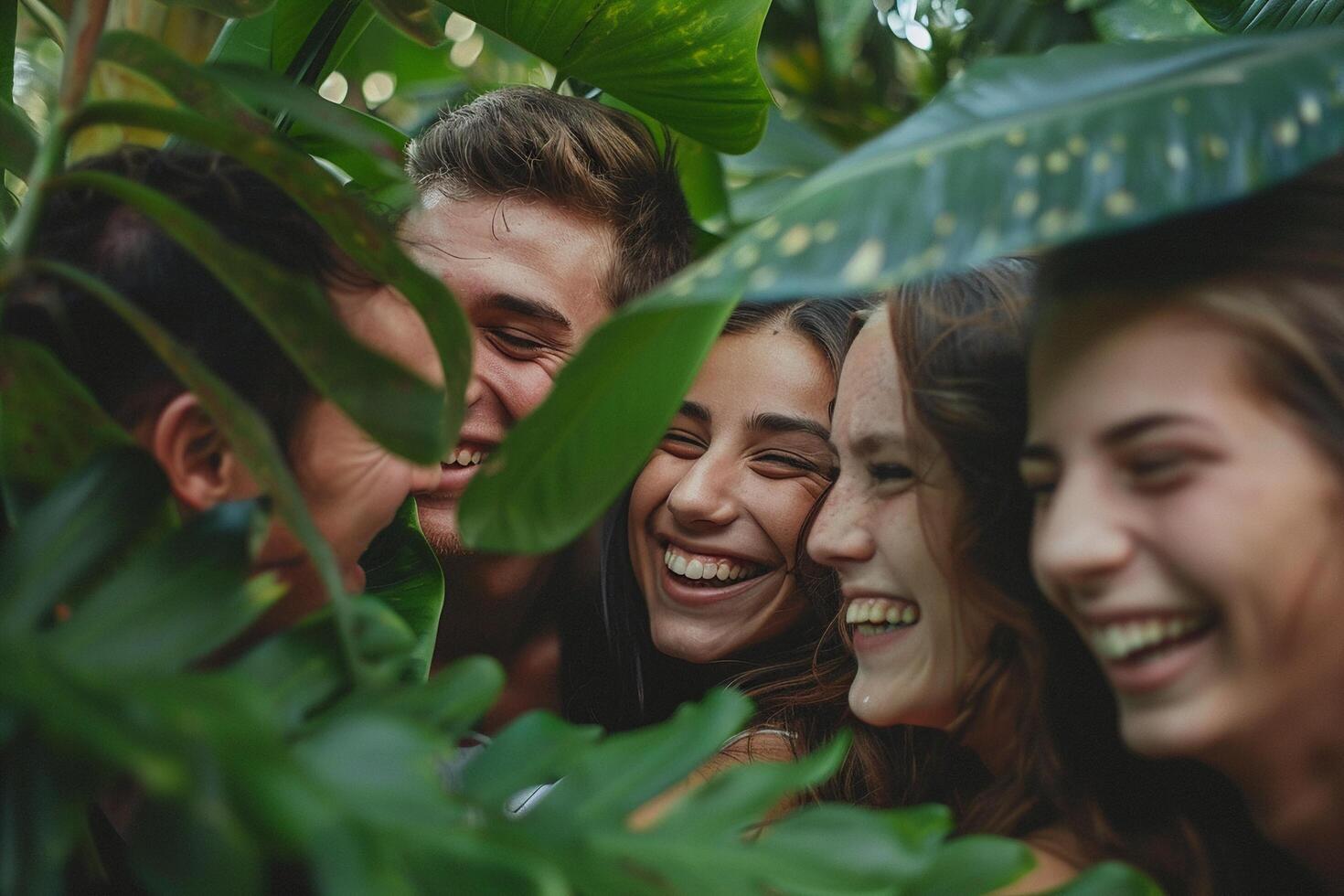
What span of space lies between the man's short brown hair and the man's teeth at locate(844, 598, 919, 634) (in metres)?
0.71

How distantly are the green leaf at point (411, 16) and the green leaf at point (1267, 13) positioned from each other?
29.0 inches

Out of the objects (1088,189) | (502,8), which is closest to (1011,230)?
(1088,189)

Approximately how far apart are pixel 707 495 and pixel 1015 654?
44 cm

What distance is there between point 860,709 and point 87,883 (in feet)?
1.83

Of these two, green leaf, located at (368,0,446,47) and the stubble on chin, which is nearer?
green leaf, located at (368,0,446,47)

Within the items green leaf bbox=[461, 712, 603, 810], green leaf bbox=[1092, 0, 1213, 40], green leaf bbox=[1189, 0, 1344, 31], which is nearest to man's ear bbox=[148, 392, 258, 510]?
green leaf bbox=[461, 712, 603, 810]

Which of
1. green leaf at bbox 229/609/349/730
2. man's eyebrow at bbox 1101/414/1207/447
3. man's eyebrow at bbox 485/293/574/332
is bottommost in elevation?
green leaf at bbox 229/609/349/730

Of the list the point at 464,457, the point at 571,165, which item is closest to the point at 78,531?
the point at 464,457

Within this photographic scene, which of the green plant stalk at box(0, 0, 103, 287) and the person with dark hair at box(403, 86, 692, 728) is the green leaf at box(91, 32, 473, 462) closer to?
the green plant stalk at box(0, 0, 103, 287)

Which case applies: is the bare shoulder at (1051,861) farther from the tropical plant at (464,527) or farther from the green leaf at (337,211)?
the green leaf at (337,211)

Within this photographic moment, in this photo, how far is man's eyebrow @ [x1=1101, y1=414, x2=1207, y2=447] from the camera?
563mm

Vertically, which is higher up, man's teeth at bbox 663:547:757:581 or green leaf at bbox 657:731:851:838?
green leaf at bbox 657:731:851:838

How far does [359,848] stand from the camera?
0.41 m

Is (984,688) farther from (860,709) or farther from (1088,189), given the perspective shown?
(1088,189)
